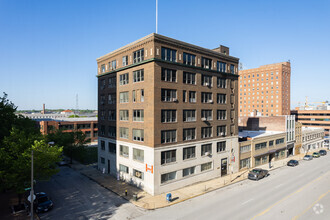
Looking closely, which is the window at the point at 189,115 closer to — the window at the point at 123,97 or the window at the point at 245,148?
the window at the point at 123,97

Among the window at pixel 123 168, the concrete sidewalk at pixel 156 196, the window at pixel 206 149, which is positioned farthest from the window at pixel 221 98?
the window at pixel 123 168

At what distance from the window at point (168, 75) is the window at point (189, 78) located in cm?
233

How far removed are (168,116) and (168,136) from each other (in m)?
3.04

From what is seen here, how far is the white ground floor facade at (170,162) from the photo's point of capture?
30109mm

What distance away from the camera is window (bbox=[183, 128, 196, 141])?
33378 mm

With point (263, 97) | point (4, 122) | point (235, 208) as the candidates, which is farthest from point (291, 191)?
point (263, 97)

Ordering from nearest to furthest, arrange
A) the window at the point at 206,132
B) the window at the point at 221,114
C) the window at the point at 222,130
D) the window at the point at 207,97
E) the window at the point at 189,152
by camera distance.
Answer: the window at the point at 189,152, the window at the point at 206,132, the window at the point at 207,97, the window at the point at 222,130, the window at the point at 221,114

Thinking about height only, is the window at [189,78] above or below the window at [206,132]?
above

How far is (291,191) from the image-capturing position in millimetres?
31344

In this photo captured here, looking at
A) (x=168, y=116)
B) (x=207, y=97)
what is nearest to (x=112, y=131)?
(x=168, y=116)

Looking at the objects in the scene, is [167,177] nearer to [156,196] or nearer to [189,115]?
[156,196]

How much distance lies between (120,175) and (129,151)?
5589 millimetres

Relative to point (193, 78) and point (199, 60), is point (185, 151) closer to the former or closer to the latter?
point (193, 78)

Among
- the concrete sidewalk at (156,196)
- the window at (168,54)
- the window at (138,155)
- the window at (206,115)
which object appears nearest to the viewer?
the concrete sidewalk at (156,196)
